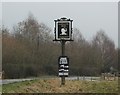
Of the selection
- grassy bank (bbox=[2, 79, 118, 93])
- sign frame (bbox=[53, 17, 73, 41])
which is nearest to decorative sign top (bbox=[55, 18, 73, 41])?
sign frame (bbox=[53, 17, 73, 41])

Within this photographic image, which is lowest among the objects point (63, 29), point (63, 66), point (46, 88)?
point (46, 88)

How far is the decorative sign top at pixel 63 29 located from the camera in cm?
2825

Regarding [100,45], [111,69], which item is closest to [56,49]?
[111,69]

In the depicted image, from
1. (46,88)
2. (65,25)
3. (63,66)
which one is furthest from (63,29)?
(46,88)

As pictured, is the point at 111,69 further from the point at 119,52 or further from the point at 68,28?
the point at 68,28

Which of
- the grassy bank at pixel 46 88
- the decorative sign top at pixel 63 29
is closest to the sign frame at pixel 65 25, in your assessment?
the decorative sign top at pixel 63 29

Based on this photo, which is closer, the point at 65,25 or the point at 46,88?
the point at 46,88

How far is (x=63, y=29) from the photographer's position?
28.5 m

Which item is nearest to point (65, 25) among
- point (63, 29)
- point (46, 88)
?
point (63, 29)

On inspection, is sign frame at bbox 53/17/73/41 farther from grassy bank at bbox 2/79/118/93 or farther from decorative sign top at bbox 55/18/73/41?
grassy bank at bbox 2/79/118/93

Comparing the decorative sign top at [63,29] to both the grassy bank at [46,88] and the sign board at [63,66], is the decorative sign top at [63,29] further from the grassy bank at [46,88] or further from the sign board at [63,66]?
the grassy bank at [46,88]

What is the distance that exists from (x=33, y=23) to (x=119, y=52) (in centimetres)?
1774

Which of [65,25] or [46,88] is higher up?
[65,25]

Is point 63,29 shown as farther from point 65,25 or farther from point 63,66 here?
point 63,66
